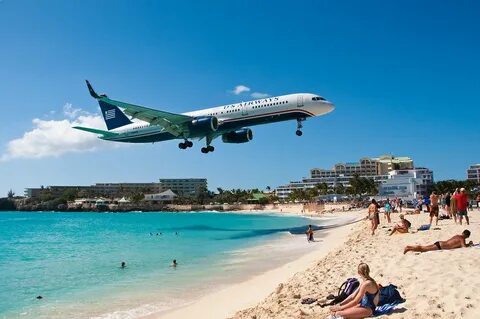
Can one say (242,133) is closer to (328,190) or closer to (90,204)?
(328,190)

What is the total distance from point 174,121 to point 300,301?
2766 cm

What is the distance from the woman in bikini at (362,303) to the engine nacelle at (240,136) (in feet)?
99.4

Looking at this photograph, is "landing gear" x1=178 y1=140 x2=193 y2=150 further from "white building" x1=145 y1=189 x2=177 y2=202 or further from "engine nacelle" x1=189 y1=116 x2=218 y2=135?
"white building" x1=145 y1=189 x2=177 y2=202

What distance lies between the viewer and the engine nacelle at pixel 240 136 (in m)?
37.7

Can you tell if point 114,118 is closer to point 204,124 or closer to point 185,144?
point 185,144

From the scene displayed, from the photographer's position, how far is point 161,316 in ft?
41.8

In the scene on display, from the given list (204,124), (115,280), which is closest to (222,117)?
(204,124)

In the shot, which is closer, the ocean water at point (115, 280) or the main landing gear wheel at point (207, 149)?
the ocean water at point (115, 280)

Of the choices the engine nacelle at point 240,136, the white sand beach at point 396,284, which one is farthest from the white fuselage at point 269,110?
the white sand beach at point 396,284

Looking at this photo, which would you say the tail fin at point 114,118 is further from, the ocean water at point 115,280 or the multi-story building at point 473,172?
the multi-story building at point 473,172

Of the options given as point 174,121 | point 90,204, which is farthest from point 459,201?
point 90,204

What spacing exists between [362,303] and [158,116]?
2937 centimetres

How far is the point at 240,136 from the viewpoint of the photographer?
37.8 m

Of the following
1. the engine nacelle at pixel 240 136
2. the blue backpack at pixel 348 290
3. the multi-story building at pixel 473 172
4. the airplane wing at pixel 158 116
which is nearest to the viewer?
the blue backpack at pixel 348 290
